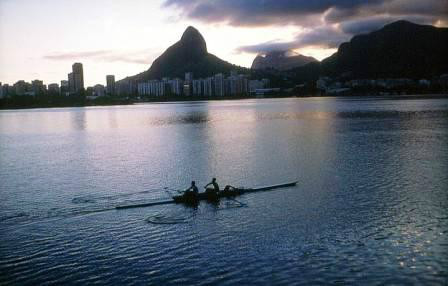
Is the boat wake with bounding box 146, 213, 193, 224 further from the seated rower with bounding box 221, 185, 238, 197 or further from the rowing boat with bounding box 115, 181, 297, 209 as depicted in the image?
the seated rower with bounding box 221, 185, 238, 197

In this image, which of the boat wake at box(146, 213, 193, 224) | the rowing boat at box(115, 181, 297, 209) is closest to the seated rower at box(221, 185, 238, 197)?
the rowing boat at box(115, 181, 297, 209)

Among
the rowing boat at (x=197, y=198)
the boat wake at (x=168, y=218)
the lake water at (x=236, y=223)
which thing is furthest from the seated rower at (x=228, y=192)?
the boat wake at (x=168, y=218)

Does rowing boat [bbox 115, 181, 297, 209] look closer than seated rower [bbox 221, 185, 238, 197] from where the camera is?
Yes

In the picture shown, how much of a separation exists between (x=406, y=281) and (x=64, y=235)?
54.9ft

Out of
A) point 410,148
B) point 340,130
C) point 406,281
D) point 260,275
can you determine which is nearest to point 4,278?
point 260,275

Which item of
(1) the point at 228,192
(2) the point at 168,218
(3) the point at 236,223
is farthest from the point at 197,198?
(3) the point at 236,223

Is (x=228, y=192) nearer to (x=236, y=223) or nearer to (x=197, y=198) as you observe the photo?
(x=197, y=198)

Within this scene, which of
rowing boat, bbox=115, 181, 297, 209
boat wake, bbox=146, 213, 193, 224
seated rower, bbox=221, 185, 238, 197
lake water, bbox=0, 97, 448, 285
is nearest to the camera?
lake water, bbox=0, 97, 448, 285

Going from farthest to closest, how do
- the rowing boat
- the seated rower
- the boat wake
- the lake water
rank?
the seated rower → the rowing boat → the boat wake → the lake water

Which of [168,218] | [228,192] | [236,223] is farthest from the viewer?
[228,192]

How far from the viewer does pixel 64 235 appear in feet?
72.7

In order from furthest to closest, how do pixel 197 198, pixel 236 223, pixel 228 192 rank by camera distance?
pixel 228 192 → pixel 197 198 → pixel 236 223

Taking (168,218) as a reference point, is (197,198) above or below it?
above

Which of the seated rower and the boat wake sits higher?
the seated rower
